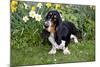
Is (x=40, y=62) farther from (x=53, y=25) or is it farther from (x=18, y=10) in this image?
(x=18, y=10)

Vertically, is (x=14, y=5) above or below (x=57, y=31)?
above

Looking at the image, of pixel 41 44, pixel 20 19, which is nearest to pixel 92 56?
pixel 41 44

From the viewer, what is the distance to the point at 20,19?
1.74 metres

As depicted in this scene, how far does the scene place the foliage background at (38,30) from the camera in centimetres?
172

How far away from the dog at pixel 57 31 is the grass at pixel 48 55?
5 centimetres

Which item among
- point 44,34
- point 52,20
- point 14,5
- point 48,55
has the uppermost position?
point 14,5

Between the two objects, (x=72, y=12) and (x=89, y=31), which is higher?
(x=72, y=12)

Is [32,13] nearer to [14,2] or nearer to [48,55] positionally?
[14,2]

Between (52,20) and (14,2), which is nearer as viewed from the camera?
(14,2)

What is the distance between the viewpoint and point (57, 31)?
6.14 ft

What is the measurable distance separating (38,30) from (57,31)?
198mm

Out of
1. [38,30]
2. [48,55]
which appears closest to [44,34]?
[38,30]

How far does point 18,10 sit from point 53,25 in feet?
1.24

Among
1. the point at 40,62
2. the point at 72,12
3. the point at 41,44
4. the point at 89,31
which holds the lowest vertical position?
the point at 40,62
